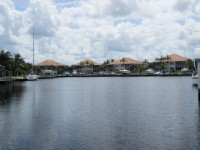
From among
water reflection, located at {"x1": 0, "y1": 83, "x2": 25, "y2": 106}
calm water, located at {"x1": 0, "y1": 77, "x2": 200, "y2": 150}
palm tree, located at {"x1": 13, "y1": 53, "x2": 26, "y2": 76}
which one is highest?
palm tree, located at {"x1": 13, "y1": 53, "x2": 26, "y2": 76}

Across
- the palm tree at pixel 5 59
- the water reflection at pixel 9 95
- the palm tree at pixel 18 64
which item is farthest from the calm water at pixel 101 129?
the palm tree at pixel 18 64

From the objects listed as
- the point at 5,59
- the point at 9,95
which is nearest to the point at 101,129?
the point at 9,95

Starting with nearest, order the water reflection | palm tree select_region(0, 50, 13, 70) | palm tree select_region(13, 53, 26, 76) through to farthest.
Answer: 1. the water reflection
2. palm tree select_region(0, 50, 13, 70)
3. palm tree select_region(13, 53, 26, 76)

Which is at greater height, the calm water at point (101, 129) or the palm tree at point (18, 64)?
the palm tree at point (18, 64)

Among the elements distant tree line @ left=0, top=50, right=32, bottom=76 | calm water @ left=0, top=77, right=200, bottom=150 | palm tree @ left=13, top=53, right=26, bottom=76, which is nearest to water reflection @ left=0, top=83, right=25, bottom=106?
calm water @ left=0, top=77, right=200, bottom=150

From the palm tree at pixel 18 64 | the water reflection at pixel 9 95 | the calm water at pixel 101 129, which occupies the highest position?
the palm tree at pixel 18 64

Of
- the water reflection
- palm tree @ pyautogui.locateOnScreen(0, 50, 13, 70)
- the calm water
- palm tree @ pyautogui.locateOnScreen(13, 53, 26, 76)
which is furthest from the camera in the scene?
palm tree @ pyautogui.locateOnScreen(13, 53, 26, 76)

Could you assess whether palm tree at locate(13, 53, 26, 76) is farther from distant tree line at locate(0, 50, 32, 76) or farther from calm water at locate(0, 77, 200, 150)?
calm water at locate(0, 77, 200, 150)

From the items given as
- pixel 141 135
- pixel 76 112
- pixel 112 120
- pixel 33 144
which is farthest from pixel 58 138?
pixel 76 112

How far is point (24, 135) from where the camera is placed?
98.3 ft

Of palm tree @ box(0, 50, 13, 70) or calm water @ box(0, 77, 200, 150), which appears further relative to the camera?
palm tree @ box(0, 50, 13, 70)

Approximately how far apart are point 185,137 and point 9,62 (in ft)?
448

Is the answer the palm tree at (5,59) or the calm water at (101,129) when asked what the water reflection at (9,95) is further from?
the palm tree at (5,59)

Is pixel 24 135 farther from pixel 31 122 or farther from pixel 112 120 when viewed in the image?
pixel 112 120
